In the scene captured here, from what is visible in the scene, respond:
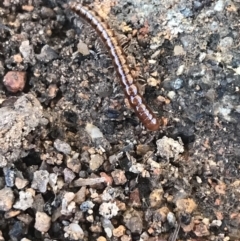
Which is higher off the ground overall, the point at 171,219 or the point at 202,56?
the point at 202,56

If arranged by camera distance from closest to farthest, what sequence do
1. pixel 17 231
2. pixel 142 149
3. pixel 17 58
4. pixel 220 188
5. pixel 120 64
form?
pixel 17 231, pixel 220 188, pixel 142 149, pixel 120 64, pixel 17 58

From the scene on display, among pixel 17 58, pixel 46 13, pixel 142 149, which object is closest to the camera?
pixel 142 149

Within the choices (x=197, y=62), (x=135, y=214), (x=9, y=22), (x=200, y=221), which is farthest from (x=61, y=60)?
(x=200, y=221)

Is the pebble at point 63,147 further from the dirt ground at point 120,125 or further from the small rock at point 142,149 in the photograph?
the small rock at point 142,149

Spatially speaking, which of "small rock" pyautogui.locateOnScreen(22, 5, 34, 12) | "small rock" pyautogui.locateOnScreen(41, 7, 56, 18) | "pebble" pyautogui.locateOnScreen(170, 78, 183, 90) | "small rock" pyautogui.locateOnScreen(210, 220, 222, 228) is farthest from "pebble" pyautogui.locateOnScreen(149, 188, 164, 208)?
"small rock" pyautogui.locateOnScreen(22, 5, 34, 12)

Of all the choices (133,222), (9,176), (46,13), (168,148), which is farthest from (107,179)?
(46,13)

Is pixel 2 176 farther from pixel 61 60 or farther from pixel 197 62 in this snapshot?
pixel 197 62

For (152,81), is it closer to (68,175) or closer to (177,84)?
(177,84)
